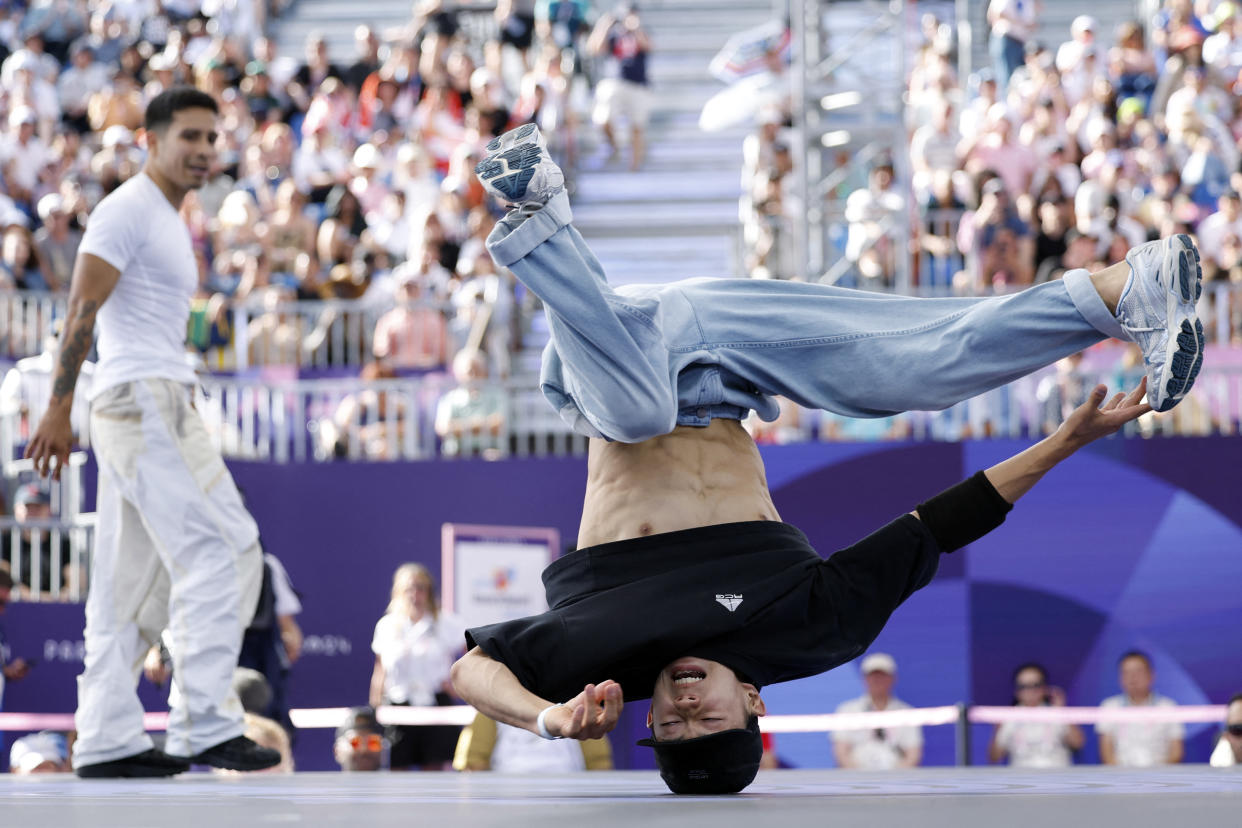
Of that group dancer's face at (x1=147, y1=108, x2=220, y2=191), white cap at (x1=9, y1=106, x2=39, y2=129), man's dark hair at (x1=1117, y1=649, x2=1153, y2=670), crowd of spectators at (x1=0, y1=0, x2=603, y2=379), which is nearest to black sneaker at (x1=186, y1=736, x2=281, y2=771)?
dancer's face at (x1=147, y1=108, x2=220, y2=191)

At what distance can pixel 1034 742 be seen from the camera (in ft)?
25.3

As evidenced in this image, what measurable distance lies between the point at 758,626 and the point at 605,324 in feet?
2.44

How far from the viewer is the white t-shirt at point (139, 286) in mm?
4508

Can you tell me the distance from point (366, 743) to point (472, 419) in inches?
98.8

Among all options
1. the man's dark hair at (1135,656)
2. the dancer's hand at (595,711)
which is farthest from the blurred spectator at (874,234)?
the dancer's hand at (595,711)

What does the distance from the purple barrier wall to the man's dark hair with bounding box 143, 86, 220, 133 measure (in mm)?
4258

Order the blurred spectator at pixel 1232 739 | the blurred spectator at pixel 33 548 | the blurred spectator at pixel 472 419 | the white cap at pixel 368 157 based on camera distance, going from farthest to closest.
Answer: the white cap at pixel 368 157
the blurred spectator at pixel 472 419
the blurred spectator at pixel 33 548
the blurred spectator at pixel 1232 739

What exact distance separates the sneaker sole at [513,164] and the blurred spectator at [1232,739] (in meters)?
4.95

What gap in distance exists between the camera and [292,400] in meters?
9.24

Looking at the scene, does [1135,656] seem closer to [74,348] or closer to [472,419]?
[472,419]

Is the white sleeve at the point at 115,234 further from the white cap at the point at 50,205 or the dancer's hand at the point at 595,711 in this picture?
the white cap at the point at 50,205

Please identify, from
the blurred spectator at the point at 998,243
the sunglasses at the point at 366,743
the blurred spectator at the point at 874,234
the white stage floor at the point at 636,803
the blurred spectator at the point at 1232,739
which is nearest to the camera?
the white stage floor at the point at 636,803

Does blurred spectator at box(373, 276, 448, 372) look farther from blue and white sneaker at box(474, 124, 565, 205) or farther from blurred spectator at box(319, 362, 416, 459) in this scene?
blue and white sneaker at box(474, 124, 565, 205)

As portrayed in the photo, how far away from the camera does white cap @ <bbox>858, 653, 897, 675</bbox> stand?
826 cm
